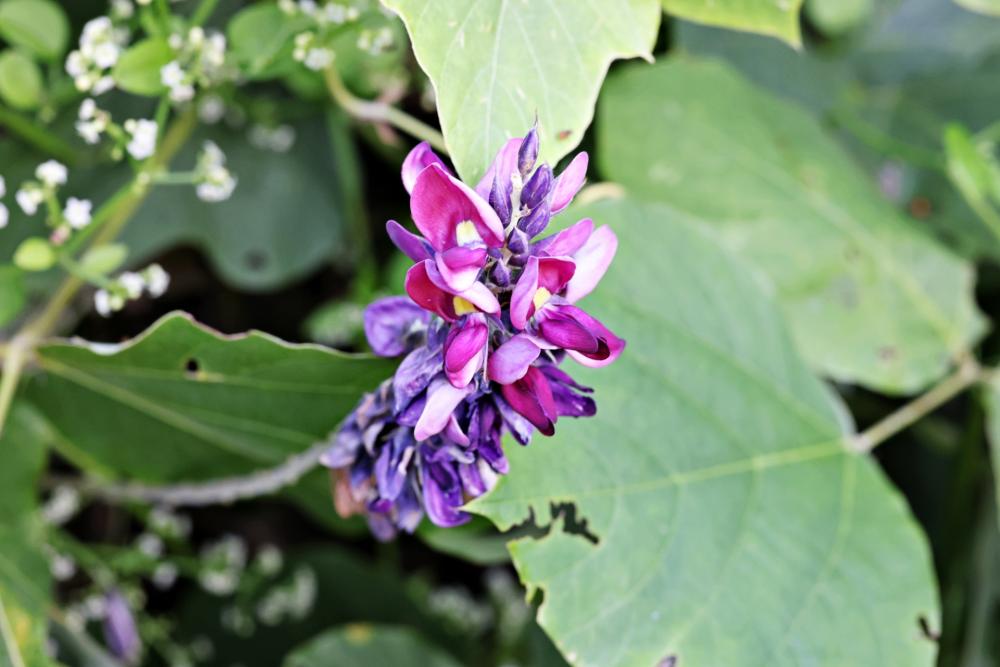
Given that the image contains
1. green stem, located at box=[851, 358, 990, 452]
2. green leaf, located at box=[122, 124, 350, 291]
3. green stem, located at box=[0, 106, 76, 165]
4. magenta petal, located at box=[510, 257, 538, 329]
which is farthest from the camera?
green leaf, located at box=[122, 124, 350, 291]

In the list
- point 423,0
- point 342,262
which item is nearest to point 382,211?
point 342,262

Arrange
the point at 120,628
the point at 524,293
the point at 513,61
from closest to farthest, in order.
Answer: the point at 524,293 < the point at 513,61 < the point at 120,628

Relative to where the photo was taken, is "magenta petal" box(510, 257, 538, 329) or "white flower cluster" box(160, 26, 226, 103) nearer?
"magenta petal" box(510, 257, 538, 329)

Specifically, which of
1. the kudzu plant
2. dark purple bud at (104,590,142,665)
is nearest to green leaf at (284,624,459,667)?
the kudzu plant

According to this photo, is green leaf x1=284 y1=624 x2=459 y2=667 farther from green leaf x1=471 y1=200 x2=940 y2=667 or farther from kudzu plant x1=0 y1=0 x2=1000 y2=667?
green leaf x1=471 y1=200 x2=940 y2=667

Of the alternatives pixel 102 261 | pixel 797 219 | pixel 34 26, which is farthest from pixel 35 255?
pixel 797 219

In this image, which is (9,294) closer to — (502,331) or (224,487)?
(224,487)

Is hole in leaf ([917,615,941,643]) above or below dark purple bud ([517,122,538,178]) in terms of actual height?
below

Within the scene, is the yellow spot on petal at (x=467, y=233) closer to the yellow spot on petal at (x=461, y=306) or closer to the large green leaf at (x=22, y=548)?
the yellow spot on petal at (x=461, y=306)

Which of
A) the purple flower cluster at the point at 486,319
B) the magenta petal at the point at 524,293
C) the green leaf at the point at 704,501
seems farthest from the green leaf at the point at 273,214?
the magenta petal at the point at 524,293
